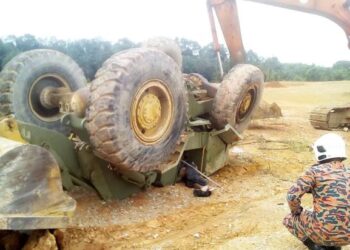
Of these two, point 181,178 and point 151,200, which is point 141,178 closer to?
point 151,200

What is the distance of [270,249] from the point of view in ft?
15.5

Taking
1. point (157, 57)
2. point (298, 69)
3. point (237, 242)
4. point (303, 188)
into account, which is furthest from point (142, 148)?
point (298, 69)

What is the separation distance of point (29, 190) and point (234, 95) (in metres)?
4.00

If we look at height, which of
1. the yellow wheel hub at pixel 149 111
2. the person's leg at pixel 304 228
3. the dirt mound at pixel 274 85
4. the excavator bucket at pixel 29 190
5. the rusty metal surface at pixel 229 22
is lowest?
the dirt mound at pixel 274 85

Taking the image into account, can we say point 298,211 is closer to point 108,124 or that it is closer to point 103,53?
point 108,124

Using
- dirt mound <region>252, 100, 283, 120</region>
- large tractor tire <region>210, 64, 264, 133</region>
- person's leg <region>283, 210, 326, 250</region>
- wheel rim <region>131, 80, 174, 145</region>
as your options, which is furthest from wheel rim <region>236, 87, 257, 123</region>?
dirt mound <region>252, 100, 283, 120</region>

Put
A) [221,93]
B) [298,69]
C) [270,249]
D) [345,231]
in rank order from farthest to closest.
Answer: [298,69], [221,93], [270,249], [345,231]

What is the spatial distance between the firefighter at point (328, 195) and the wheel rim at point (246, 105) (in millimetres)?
3174

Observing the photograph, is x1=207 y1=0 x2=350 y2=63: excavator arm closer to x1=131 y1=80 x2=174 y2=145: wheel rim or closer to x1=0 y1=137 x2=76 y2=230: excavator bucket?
x1=131 y1=80 x2=174 y2=145: wheel rim

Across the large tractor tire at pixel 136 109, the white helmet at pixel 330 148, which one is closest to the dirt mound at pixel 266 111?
the large tractor tire at pixel 136 109

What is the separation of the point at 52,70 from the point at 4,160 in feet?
10.9

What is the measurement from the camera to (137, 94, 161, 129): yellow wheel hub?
203 inches

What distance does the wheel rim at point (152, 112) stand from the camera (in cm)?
509

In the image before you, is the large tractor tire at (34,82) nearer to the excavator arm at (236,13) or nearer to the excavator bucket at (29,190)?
the excavator bucket at (29,190)
